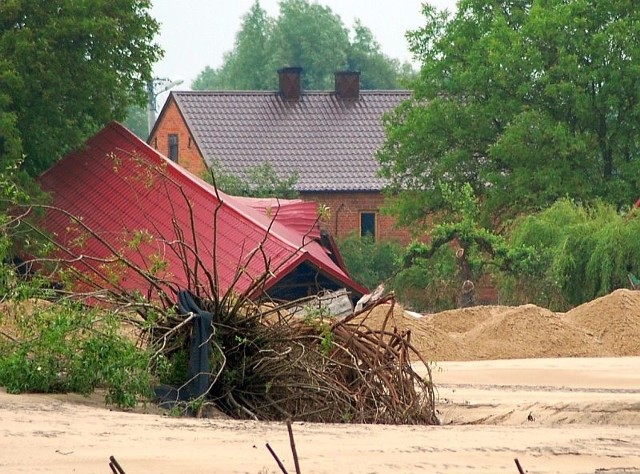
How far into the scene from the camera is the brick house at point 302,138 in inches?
2306

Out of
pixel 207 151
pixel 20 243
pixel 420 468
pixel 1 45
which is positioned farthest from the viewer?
pixel 207 151

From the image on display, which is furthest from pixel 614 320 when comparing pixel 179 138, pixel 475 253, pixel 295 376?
pixel 179 138

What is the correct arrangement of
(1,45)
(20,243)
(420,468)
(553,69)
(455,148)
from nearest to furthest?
(420,468) < (20,243) < (1,45) < (553,69) < (455,148)

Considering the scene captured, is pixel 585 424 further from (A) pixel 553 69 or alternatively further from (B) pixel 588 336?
(A) pixel 553 69

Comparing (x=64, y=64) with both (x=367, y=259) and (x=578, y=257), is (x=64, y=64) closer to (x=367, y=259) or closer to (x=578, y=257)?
(x=578, y=257)

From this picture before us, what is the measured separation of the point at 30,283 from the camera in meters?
16.0

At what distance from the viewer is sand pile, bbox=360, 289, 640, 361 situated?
29.0m

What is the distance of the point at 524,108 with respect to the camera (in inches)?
1933

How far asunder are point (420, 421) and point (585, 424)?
1636mm

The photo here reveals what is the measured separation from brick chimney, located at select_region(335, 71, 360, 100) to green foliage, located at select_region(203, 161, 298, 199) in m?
8.18

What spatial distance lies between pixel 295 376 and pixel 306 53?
90.5 m

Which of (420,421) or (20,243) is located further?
(20,243)

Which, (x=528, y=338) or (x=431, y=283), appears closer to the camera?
(x=528, y=338)

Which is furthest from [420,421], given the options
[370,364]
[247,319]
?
[247,319]
